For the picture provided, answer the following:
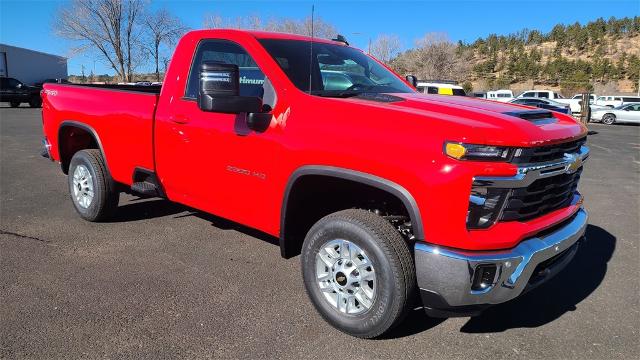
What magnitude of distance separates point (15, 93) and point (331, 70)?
30377 millimetres

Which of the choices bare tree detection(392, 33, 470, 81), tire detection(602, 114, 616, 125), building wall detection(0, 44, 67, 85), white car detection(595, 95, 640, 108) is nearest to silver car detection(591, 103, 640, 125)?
tire detection(602, 114, 616, 125)

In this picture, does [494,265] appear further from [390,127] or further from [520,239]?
[390,127]

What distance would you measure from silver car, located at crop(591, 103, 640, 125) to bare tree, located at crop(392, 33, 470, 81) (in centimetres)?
2462

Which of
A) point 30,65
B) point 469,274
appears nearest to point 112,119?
point 469,274

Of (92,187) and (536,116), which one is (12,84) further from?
(536,116)

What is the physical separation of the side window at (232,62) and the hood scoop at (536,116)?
1.72 m

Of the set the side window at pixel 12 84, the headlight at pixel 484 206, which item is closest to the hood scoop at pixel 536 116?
the headlight at pixel 484 206

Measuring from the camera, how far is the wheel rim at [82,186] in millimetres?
5215

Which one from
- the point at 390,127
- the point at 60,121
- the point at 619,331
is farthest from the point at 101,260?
the point at 619,331

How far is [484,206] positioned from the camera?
2.58 meters

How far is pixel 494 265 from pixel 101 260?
332 centimetres

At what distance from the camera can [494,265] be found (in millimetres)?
2562

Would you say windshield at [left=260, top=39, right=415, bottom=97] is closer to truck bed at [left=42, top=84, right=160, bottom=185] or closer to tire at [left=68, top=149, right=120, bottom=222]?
truck bed at [left=42, top=84, right=160, bottom=185]

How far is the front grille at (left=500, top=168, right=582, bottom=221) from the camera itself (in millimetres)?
2639
